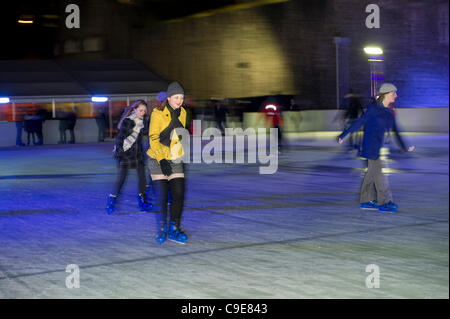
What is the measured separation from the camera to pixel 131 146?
973 cm

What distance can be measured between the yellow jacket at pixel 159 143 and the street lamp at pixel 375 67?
116ft

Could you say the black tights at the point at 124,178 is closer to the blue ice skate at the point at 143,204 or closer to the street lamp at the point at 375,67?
the blue ice skate at the point at 143,204

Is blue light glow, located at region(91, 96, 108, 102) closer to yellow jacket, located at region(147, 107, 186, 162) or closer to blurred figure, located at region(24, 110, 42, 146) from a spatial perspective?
blurred figure, located at region(24, 110, 42, 146)

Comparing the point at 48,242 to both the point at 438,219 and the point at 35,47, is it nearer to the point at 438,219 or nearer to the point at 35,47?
the point at 438,219

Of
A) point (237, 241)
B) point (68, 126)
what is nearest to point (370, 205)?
point (237, 241)

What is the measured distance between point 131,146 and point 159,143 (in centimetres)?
274

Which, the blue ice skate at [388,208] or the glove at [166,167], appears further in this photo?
the blue ice skate at [388,208]

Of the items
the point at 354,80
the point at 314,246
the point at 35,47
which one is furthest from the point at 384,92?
the point at 35,47

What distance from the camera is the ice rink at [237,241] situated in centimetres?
533

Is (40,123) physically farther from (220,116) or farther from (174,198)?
(174,198)

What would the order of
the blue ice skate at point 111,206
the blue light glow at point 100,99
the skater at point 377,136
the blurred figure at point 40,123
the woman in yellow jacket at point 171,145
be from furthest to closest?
the blue light glow at point 100,99
the blurred figure at point 40,123
the blue ice skate at point 111,206
the skater at point 377,136
the woman in yellow jacket at point 171,145

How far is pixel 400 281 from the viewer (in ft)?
17.7

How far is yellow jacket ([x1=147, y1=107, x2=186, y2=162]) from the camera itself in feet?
23.1

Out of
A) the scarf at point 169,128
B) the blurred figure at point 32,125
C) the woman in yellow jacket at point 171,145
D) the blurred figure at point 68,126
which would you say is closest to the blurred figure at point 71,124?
the blurred figure at point 68,126
